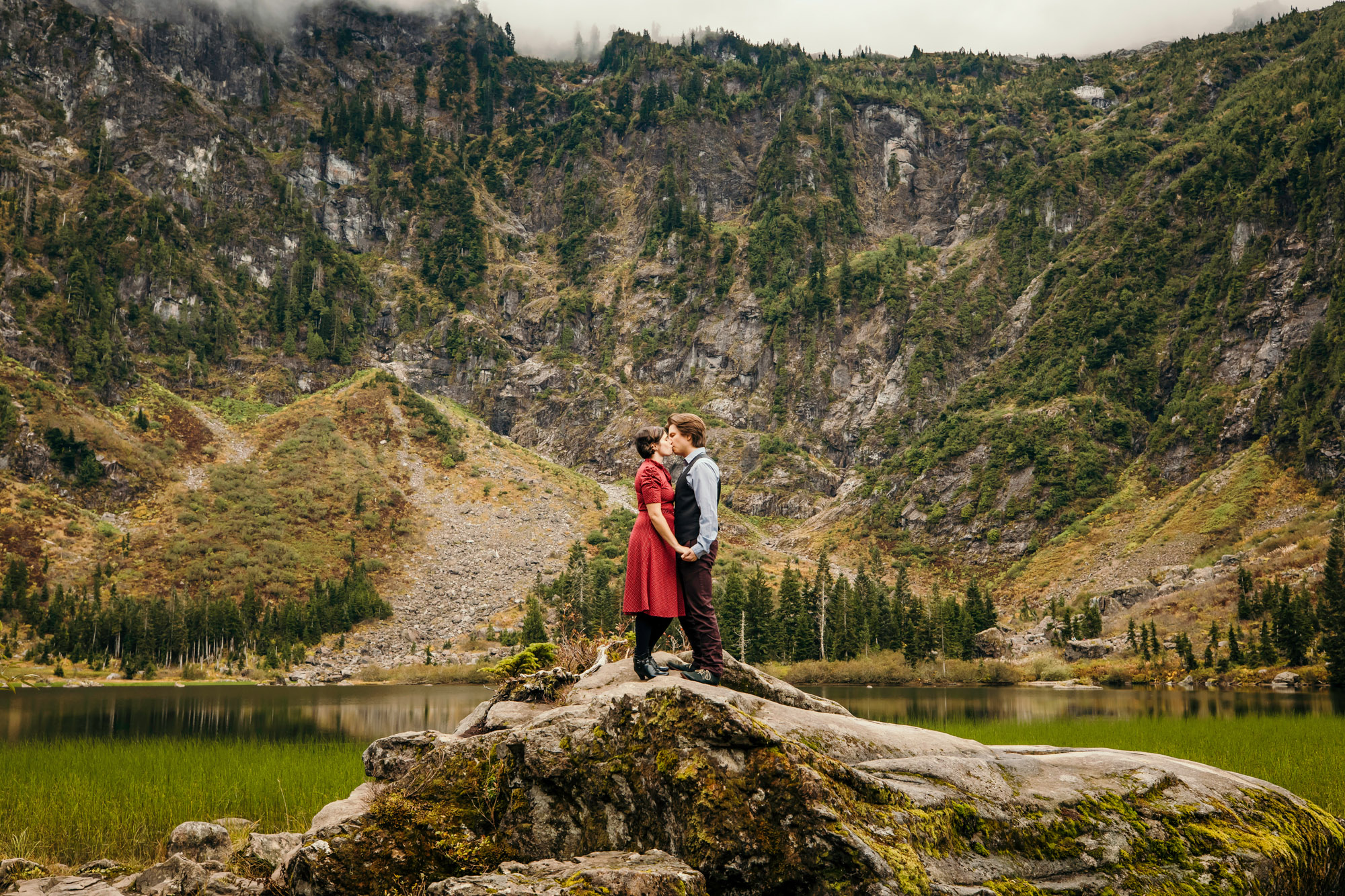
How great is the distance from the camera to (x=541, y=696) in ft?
38.7

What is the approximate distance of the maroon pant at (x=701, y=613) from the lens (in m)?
10.7

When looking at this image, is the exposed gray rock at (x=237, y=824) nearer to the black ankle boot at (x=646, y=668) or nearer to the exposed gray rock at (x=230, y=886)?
the exposed gray rock at (x=230, y=886)

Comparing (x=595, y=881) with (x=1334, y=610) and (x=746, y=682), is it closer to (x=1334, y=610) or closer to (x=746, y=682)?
(x=746, y=682)

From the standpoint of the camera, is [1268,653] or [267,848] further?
[1268,653]

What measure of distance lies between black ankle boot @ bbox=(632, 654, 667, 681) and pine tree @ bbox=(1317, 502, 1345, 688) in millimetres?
71883

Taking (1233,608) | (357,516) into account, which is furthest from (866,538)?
(357,516)

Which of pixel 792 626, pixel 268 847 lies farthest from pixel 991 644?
pixel 268 847

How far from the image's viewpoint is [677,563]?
35.3ft

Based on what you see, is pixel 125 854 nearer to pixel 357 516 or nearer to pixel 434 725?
pixel 434 725

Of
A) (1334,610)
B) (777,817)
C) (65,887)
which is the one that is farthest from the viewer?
(1334,610)

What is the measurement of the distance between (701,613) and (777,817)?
10.2 feet

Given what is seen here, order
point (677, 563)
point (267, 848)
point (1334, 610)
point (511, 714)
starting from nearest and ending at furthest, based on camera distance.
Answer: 1. point (677, 563)
2. point (511, 714)
3. point (267, 848)
4. point (1334, 610)

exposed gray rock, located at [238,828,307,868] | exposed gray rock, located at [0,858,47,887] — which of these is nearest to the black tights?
exposed gray rock, located at [238,828,307,868]

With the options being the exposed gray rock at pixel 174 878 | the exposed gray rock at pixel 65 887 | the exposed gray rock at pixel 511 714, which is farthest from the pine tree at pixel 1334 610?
the exposed gray rock at pixel 65 887
